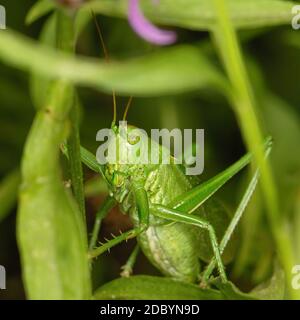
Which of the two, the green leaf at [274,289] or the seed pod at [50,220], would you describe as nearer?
the seed pod at [50,220]

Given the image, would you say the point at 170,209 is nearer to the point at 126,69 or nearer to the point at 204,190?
the point at 204,190

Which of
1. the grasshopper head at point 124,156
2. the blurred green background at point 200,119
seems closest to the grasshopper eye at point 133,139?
the grasshopper head at point 124,156

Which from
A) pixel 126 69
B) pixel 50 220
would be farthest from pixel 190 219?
pixel 126 69

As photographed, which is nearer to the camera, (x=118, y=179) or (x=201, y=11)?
(x=201, y=11)

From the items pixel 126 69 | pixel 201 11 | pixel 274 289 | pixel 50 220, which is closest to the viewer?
pixel 126 69

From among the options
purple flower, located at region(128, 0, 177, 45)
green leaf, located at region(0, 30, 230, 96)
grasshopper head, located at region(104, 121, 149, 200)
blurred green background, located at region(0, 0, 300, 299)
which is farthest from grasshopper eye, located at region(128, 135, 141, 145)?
green leaf, located at region(0, 30, 230, 96)

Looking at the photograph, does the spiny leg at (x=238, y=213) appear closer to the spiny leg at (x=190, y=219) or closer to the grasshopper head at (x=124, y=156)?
the spiny leg at (x=190, y=219)

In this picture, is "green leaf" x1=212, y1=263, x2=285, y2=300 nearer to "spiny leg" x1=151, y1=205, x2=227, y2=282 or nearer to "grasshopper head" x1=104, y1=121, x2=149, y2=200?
"spiny leg" x1=151, y1=205, x2=227, y2=282
